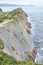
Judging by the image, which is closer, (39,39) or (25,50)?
(25,50)

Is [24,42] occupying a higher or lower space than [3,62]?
lower

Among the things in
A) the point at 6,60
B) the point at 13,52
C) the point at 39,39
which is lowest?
the point at 39,39

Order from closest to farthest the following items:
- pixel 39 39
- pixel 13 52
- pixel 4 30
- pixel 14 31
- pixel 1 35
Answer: pixel 13 52
pixel 1 35
pixel 4 30
pixel 14 31
pixel 39 39

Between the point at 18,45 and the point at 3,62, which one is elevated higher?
the point at 3,62

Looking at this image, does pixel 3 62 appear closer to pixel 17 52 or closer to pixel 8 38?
pixel 17 52

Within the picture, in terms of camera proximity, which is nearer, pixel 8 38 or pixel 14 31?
pixel 8 38

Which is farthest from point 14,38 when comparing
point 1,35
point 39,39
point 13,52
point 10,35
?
point 39,39

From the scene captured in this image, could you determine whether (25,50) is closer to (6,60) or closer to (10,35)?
(10,35)

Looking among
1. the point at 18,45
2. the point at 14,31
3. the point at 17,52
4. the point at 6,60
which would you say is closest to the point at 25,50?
the point at 18,45

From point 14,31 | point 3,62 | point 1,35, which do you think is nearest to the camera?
point 3,62
